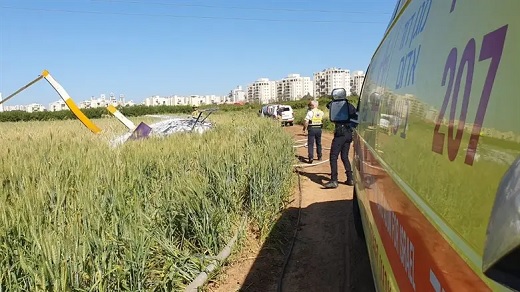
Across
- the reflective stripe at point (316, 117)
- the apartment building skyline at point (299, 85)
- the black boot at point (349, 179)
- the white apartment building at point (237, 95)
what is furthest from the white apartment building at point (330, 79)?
the black boot at point (349, 179)

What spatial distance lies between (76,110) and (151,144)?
7.05 m

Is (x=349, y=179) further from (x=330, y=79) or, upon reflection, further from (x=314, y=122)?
(x=330, y=79)

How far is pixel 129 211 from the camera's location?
3760mm

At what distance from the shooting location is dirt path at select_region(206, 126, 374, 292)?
177 inches

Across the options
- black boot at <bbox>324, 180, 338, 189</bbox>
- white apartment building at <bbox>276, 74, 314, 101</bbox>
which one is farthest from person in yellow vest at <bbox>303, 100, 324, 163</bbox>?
white apartment building at <bbox>276, 74, 314, 101</bbox>

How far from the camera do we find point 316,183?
30.5 ft

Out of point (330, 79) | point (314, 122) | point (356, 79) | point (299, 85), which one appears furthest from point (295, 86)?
point (314, 122)

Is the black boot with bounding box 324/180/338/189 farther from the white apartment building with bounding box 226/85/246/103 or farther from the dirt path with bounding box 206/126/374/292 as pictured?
the white apartment building with bounding box 226/85/246/103

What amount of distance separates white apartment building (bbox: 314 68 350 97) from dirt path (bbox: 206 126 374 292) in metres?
97.6

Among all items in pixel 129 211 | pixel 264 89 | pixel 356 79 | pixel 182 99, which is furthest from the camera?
pixel 264 89

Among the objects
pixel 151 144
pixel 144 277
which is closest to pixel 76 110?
pixel 151 144

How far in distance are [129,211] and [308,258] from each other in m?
2.32

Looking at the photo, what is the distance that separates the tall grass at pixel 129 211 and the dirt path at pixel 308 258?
0.32 metres

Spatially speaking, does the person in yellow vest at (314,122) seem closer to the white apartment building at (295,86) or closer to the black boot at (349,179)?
the black boot at (349,179)
